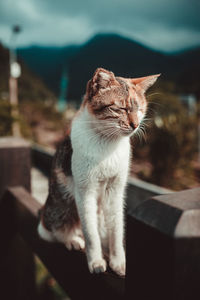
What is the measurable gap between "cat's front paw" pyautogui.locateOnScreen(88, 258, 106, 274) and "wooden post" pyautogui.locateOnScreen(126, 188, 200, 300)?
0.37 meters

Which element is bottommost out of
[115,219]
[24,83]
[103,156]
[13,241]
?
[13,241]

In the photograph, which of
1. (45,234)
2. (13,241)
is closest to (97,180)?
(45,234)

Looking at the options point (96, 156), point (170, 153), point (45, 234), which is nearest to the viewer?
point (96, 156)

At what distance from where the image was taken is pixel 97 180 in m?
1.13

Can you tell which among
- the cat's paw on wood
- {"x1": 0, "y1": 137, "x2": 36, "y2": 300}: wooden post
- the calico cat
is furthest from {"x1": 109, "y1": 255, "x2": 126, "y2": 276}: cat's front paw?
{"x1": 0, "y1": 137, "x2": 36, "y2": 300}: wooden post

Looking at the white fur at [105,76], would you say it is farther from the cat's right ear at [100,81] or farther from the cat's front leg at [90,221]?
the cat's front leg at [90,221]

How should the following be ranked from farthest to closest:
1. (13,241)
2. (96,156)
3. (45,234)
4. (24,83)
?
(24,83), (13,241), (45,234), (96,156)

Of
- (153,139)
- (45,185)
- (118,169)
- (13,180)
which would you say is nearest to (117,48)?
(118,169)

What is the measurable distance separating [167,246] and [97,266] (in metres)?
0.55

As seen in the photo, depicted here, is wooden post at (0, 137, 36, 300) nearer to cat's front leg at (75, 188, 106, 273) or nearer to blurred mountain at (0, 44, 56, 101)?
cat's front leg at (75, 188, 106, 273)

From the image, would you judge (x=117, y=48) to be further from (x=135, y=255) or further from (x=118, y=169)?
(x=135, y=255)

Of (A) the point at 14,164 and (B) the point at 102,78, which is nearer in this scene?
(B) the point at 102,78

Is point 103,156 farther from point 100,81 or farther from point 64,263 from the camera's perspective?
point 64,263

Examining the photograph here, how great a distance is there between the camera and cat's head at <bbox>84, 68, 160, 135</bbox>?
1.02 meters
